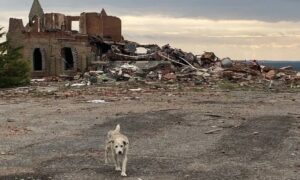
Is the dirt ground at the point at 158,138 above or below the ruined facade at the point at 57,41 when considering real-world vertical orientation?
below

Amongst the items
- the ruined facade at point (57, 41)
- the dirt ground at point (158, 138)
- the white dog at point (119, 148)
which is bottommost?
the dirt ground at point (158, 138)

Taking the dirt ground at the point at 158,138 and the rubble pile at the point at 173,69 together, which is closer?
the dirt ground at the point at 158,138

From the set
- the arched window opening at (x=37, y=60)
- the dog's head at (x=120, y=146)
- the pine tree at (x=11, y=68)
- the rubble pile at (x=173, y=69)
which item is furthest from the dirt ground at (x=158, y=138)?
the arched window opening at (x=37, y=60)

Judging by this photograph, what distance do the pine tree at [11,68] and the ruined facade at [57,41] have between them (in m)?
7.87

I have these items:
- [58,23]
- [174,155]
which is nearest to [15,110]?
[174,155]

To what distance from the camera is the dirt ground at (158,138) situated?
1054cm

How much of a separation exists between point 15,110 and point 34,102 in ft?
11.1

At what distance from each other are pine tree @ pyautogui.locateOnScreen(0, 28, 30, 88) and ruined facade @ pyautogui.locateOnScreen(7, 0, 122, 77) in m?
7.87

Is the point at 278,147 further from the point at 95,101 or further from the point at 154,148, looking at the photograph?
the point at 95,101

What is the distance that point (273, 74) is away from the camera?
1576 inches

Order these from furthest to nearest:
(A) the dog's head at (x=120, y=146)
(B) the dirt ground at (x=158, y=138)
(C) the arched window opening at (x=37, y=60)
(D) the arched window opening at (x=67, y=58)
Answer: (D) the arched window opening at (x=67, y=58) → (C) the arched window opening at (x=37, y=60) → (B) the dirt ground at (x=158, y=138) → (A) the dog's head at (x=120, y=146)

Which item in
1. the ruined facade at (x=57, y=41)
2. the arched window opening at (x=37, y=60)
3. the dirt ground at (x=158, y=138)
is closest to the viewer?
the dirt ground at (x=158, y=138)

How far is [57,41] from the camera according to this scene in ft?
A: 156

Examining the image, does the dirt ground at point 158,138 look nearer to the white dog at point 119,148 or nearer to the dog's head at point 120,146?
the white dog at point 119,148
